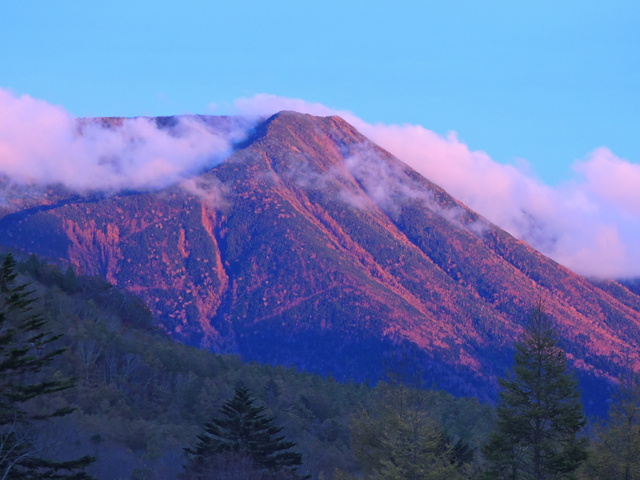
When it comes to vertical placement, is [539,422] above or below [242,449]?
above

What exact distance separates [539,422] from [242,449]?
47.5 feet

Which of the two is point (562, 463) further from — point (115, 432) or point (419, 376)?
point (115, 432)

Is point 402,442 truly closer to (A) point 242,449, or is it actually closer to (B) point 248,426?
(A) point 242,449

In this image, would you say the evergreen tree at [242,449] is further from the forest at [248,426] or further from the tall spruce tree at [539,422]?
the tall spruce tree at [539,422]

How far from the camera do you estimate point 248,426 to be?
3928 centimetres

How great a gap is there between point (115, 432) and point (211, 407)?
16.6m

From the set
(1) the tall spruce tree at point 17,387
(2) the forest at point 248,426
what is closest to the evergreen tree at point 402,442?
(2) the forest at point 248,426

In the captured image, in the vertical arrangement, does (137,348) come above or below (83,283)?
below

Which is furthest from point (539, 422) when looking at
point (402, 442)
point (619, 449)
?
point (402, 442)

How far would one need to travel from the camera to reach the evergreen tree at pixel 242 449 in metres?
36.2

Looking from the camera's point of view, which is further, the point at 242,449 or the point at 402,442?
the point at 242,449

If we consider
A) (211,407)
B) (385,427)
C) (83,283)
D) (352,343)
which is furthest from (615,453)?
(352,343)

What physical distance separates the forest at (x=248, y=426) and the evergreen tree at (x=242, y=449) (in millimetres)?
61

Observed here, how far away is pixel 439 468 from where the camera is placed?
30.6m
